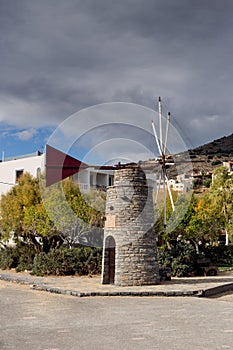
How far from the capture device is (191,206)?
27703 mm

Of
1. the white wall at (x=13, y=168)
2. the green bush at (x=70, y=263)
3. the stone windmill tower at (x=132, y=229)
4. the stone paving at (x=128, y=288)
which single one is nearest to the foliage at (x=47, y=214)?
the green bush at (x=70, y=263)

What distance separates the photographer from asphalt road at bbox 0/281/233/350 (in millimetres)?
8422

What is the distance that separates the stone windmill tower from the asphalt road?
2.40 meters

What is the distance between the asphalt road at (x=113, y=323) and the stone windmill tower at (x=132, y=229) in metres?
2.40

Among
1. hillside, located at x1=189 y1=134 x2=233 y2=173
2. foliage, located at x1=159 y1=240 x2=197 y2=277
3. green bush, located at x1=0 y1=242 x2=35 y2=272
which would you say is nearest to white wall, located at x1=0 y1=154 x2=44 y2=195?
green bush, located at x1=0 y1=242 x2=35 y2=272

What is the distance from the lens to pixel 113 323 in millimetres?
10547

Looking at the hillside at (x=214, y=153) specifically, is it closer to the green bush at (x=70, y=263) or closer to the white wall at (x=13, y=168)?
the white wall at (x=13, y=168)

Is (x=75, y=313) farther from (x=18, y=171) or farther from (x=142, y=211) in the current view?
(x=18, y=171)

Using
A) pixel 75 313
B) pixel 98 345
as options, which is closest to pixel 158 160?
pixel 75 313

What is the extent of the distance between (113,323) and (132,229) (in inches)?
285

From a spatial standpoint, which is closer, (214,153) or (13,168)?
(13,168)

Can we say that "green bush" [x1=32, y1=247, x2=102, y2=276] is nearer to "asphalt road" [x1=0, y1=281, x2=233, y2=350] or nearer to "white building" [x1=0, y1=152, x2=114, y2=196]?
"asphalt road" [x1=0, y1=281, x2=233, y2=350]

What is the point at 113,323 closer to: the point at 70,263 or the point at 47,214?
the point at 70,263

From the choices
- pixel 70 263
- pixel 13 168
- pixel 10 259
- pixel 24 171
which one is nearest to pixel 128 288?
pixel 70 263
